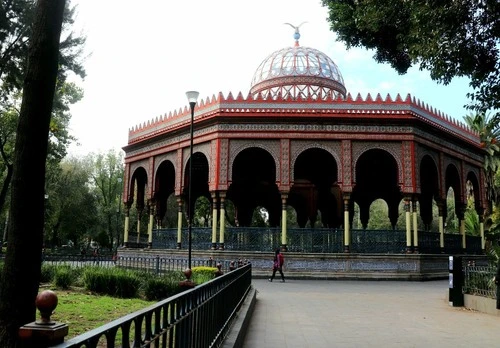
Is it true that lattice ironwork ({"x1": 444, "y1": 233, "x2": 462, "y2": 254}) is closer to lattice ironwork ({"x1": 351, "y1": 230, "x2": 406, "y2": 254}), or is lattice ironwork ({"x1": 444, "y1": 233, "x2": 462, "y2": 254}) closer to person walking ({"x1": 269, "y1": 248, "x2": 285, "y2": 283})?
lattice ironwork ({"x1": 351, "y1": 230, "x2": 406, "y2": 254})

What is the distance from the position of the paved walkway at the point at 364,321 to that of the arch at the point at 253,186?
40.9 feet

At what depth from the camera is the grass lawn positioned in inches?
285

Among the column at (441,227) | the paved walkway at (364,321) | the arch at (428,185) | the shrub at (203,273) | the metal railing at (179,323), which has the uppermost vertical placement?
the arch at (428,185)

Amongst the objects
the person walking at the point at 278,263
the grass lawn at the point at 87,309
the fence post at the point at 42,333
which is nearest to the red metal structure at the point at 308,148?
the person walking at the point at 278,263

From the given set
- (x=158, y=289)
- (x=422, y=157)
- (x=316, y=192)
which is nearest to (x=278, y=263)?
(x=158, y=289)

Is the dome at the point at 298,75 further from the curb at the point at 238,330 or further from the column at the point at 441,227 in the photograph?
the curb at the point at 238,330

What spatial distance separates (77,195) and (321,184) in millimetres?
23359

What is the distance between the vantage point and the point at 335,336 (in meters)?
7.02

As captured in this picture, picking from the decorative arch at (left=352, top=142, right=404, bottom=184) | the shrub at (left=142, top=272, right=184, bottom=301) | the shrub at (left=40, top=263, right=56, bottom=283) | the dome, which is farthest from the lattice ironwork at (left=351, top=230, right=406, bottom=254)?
the shrub at (left=40, top=263, right=56, bottom=283)

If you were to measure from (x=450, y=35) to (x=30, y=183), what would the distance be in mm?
7195

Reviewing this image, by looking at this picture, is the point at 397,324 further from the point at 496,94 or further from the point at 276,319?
the point at 496,94

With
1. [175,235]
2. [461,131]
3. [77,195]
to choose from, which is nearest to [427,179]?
[461,131]

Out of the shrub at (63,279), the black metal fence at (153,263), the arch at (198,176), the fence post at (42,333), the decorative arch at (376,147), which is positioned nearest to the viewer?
the fence post at (42,333)

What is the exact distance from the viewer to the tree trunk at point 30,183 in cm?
442
